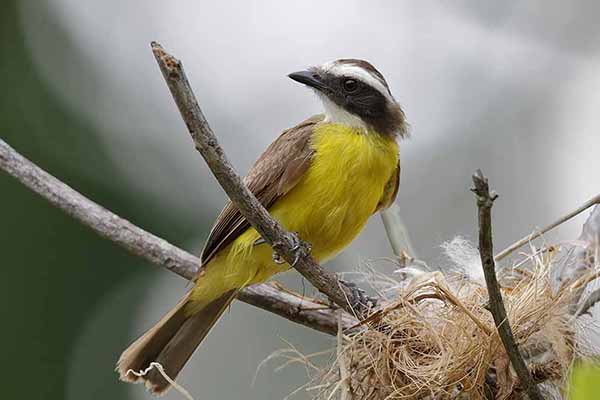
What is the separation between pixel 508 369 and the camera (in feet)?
9.12

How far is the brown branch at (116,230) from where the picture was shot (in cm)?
379

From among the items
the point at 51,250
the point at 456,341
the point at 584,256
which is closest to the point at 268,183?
the point at 456,341

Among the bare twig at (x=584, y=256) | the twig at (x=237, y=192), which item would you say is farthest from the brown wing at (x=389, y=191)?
the bare twig at (x=584, y=256)

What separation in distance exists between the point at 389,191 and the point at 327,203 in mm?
419

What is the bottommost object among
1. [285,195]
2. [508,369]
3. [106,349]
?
[106,349]

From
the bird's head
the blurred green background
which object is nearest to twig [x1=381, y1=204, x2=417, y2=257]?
the bird's head

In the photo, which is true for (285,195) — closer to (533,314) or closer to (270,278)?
(270,278)

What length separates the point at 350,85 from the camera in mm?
4172

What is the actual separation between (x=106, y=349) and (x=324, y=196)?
137 inches

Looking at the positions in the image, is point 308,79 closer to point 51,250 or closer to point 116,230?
point 116,230

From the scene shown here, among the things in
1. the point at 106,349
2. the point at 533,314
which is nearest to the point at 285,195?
the point at 533,314

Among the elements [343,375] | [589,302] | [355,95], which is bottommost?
[343,375]

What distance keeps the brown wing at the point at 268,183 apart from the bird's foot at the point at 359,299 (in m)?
0.61

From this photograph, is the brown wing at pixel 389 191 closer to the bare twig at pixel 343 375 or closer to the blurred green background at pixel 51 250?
the bare twig at pixel 343 375
